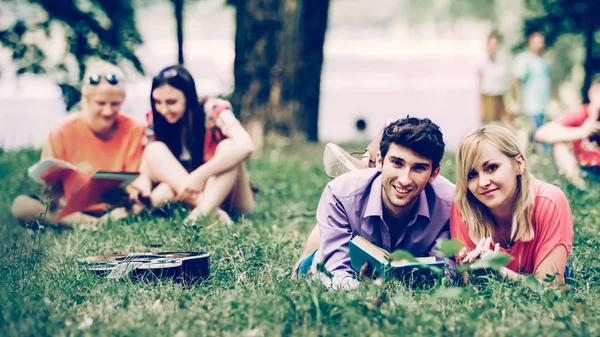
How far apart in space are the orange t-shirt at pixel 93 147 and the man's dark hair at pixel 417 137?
8.01 ft

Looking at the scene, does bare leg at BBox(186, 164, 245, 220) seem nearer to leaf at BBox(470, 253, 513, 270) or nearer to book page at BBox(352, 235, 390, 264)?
book page at BBox(352, 235, 390, 264)

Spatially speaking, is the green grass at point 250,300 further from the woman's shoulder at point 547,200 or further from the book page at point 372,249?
the woman's shoulder at point 547,200

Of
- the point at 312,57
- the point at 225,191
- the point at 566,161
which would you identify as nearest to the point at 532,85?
the point at 312,57

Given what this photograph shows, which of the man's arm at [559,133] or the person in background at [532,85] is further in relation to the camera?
the person in background at [532,85]

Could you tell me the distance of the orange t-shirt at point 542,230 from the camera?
3.57 m

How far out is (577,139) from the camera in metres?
6.21

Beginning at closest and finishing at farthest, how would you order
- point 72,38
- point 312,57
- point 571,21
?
point 72,38 < point 312,57 < point 571,21

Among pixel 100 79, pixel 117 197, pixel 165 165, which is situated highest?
pixel 100 79

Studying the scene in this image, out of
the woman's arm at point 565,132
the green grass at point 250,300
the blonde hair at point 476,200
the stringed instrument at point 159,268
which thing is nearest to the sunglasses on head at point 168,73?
the green grass at point 250,300

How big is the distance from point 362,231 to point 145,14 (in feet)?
25.8

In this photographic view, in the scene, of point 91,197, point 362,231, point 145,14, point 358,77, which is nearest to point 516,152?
point 362,231

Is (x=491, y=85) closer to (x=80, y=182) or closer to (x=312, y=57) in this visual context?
(x=312, y=57)

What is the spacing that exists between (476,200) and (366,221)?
49 cm

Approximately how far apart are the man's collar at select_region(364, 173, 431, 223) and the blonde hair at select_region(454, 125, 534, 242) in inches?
5.7
